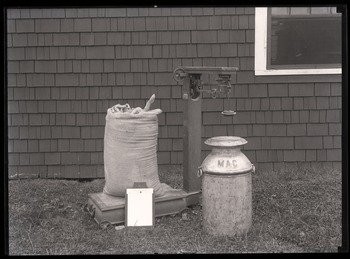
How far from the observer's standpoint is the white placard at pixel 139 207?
469 centimetres

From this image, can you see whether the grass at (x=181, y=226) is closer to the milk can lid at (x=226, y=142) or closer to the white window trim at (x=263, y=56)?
the milk can lid at (x=226, y=142)

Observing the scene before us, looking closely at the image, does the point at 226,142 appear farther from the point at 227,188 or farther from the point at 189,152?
the point at 189,152

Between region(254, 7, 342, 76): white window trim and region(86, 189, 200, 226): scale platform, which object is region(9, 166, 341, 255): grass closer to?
region(86, 189, 200, 226): scale platform

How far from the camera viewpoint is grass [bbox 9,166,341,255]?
14.1ft

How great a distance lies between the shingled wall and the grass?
0.48m

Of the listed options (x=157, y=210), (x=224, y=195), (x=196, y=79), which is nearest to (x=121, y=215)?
(x=157, y=210)

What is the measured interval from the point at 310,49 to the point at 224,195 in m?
3.00

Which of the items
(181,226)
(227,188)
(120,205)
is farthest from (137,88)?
(227,188)

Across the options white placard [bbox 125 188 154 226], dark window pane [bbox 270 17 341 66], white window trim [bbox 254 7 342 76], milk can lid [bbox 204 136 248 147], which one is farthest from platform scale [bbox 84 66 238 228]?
dark window pane [bbox 270 17 341 66]

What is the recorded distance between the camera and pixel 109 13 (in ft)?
20.8

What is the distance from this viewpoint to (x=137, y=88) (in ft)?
21.4

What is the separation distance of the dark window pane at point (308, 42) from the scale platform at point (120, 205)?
7.86 feet

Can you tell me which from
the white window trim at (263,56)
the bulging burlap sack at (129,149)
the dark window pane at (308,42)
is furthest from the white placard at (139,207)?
the dark window pane at (308,42)

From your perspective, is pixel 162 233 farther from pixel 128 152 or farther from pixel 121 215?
pixel 128 152
